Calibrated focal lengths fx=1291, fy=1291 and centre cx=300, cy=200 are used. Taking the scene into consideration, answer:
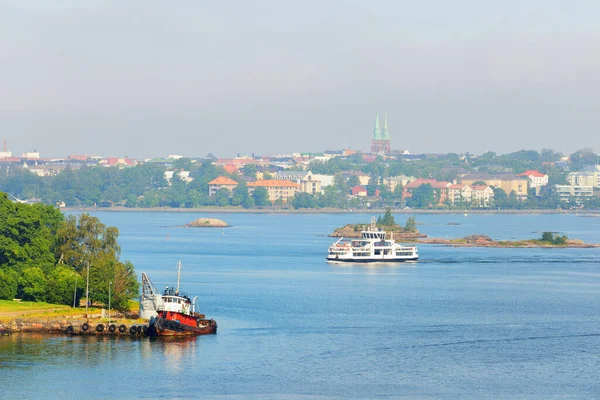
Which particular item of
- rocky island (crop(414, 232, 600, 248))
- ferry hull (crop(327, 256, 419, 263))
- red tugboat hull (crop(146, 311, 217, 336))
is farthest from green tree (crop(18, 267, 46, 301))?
rocky island (crop(414, 232, 600, 248))

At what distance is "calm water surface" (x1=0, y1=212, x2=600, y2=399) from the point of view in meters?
40.5

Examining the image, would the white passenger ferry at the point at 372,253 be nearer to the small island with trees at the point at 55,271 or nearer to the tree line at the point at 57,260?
the tree line at the point at 57,260

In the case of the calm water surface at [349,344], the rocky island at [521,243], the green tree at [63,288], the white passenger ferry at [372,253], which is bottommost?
the calm water surface at [349,344]

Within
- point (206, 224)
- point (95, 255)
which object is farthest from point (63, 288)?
point (206, 224)

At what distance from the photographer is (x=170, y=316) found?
163 feet

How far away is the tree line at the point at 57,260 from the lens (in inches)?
2092

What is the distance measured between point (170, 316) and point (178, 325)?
489 millimetres

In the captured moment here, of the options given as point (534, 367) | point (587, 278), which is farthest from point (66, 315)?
point (587, 278)

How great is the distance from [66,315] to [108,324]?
2.23 m

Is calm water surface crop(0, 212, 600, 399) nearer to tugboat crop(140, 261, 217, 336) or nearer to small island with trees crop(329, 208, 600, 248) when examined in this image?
tugboat crop(140, 261, 217, 336)

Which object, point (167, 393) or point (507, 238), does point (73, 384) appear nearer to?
point (167, 393)

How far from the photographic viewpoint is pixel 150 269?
261 feet

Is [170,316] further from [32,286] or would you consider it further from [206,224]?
[206,224]

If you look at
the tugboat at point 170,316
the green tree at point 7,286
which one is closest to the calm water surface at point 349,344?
the tugboat at point 170,316
